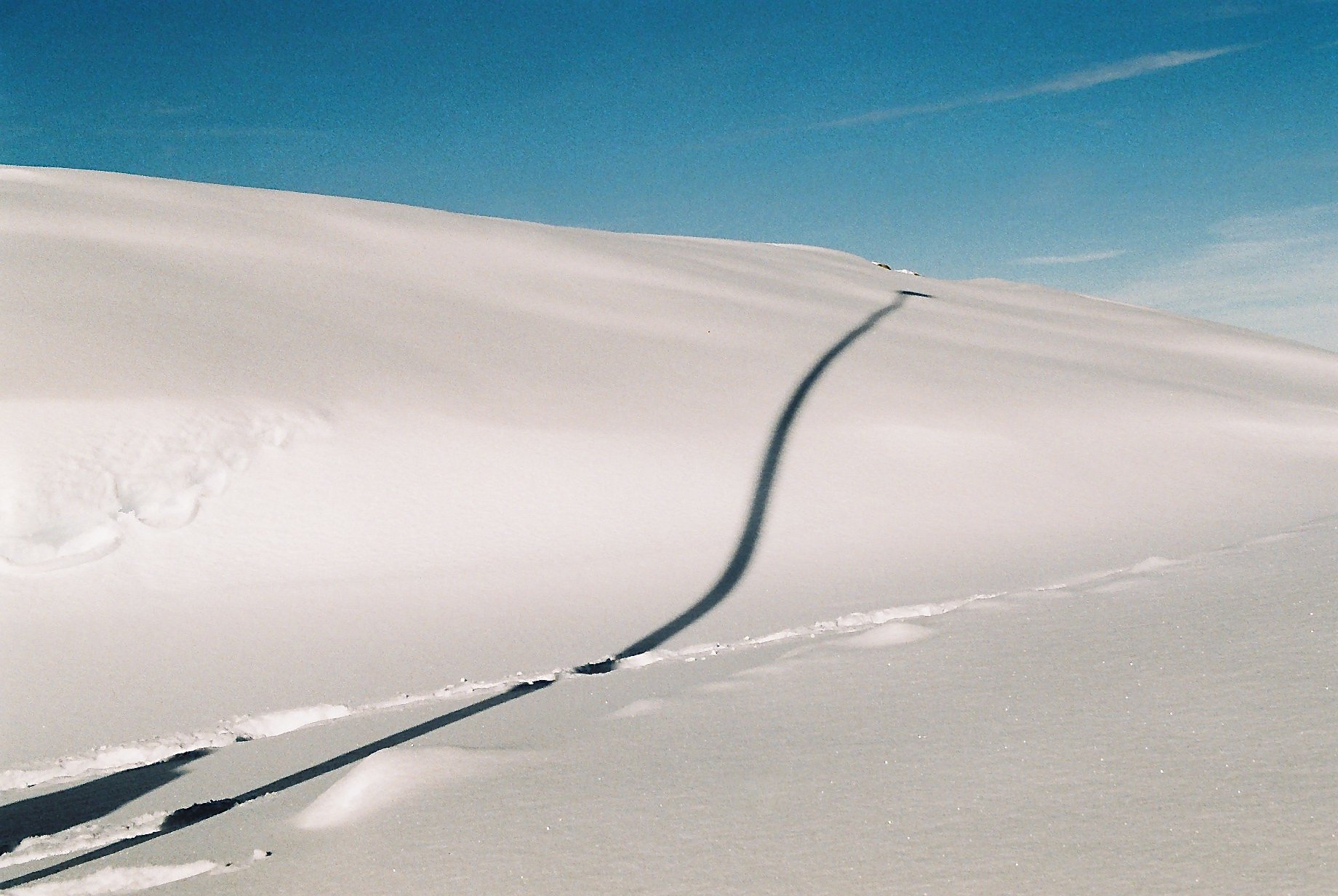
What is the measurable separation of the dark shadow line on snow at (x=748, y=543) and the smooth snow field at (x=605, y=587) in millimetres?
35

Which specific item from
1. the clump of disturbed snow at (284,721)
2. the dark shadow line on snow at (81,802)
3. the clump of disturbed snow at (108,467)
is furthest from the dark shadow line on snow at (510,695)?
the clump of disturbed snow at (108,467)

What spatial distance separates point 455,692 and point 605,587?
4.45 feet

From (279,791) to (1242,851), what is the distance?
2.35 meters

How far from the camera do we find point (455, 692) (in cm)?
392

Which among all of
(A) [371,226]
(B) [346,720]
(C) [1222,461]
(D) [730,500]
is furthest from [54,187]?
(C) [1222,461]

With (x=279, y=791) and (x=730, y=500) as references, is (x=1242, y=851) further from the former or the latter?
(x=730, y=500)

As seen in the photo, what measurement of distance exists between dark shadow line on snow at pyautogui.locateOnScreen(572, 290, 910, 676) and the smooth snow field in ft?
0.11

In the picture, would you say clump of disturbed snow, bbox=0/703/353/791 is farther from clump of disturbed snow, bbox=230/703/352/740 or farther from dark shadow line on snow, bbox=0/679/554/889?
dark shadow line on snow, bbox=0/679/554/889

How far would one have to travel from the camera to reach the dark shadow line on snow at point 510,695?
268cm

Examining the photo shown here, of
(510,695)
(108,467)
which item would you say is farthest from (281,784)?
(108,467)

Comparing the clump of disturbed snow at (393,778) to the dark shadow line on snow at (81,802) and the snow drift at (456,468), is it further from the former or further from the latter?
the snow drift at (456,468)

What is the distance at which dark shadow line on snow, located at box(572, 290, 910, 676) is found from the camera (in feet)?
14.2

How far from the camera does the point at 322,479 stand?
5.78m

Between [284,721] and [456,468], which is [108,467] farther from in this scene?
[284,721]
